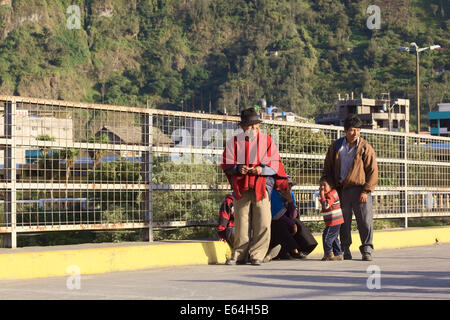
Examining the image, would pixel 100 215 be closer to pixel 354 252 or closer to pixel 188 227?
pixel 188 227

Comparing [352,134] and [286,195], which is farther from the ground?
[352,134]

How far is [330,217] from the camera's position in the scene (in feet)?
37.0

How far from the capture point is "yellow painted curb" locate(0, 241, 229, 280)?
8758 millimetres

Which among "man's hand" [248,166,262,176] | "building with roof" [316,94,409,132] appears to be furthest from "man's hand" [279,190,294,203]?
"building with roof" [316,94,409,132]

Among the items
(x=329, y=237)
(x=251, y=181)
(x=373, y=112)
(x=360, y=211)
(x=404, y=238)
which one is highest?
(x=373, y=112)

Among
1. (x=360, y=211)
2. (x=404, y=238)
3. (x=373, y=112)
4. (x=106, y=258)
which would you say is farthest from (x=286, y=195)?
(x=373, y=112)

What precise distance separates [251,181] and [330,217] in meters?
1.47

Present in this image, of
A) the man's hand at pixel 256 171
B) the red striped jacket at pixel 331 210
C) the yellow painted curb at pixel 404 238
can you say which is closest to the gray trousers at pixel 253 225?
the man's hand at pixel 256 171

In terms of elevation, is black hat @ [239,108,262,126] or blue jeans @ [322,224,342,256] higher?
black hat @ [239,108,262,126]

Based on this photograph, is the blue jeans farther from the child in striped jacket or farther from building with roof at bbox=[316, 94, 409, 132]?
building with roof at bbox=[316, 94, 409, 132]

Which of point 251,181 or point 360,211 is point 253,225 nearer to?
point 251,181

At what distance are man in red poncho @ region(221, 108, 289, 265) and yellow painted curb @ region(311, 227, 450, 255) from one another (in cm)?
237

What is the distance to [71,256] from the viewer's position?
363 inches
